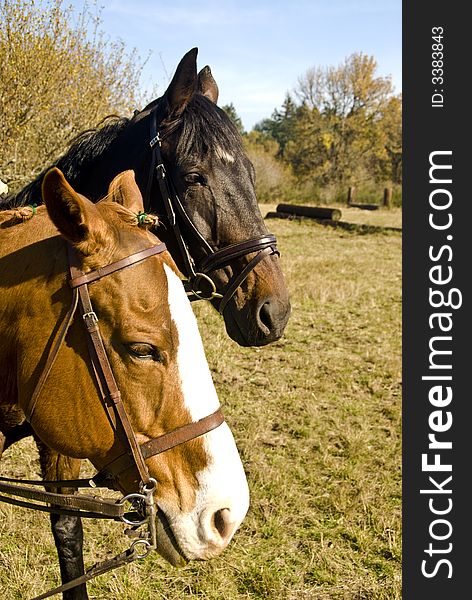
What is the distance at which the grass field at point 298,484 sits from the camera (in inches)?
128

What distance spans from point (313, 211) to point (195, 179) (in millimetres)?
20786

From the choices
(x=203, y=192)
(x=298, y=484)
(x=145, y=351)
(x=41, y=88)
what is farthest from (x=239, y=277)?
(x=41, y=88)

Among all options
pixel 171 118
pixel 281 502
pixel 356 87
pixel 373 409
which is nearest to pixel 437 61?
pixel 171 118

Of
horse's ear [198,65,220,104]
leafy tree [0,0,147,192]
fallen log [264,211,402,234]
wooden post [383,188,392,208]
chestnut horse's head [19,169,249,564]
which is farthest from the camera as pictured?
wooden post [383,188,392,208]

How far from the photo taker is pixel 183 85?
3.26 meters

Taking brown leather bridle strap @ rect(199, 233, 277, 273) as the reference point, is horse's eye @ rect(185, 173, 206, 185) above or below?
above

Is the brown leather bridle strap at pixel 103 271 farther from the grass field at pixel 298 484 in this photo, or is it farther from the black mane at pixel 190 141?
the grass field at pixel 298 484

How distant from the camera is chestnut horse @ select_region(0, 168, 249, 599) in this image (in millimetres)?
1705

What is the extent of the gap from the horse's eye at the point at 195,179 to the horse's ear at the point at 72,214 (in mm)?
1504

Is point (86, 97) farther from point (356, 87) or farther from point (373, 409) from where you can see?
point (356, 87)

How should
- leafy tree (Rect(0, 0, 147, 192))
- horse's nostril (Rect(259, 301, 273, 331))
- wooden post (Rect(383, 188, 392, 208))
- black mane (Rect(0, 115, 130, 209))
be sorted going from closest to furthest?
black mane (Rect(0, 115, 130, 209)), horse's nostril (Rect(259, 301, 273, 331)), leafy tree (Rect(0, 0, 147, 192)), wooden post (Rect(383, 188, 392, 208))

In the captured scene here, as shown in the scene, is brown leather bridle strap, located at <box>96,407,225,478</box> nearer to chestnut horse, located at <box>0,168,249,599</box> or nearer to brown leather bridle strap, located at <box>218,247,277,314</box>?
chestnut horse, located at <box>0,168,249,599</box>

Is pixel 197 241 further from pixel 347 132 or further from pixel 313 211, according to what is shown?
pixel 347 132

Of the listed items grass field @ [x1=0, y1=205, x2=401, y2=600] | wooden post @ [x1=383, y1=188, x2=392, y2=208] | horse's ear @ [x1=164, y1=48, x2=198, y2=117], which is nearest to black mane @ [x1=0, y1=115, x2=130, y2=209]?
horse's ear @ [x1=164, y1=48, x2=198, y2=117]
